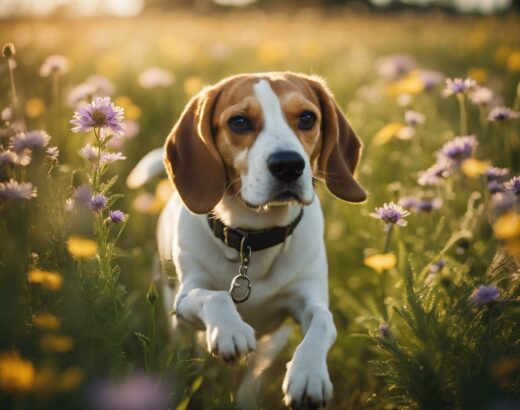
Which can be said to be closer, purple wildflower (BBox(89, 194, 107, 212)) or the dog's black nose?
purple wildflower (BBox(89, 194, 107, 212))

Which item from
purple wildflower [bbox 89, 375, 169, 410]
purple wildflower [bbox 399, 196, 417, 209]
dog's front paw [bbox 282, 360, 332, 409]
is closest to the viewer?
purple wildflower [bbox 89, 375, 169, 410]

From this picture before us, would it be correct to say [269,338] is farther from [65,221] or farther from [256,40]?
[256,40]

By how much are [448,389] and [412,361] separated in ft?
0.47

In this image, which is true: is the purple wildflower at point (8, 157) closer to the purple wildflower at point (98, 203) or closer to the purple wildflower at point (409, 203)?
the purple wildflower at point (98, 203)

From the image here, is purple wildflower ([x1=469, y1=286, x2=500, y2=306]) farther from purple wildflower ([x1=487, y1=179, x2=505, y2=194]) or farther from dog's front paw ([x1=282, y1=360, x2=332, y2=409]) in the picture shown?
purple wildflower ([x1=487, y1=179, x2=505, y2=194])

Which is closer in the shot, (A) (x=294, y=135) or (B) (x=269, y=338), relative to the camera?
(A) (x=294, y=135)

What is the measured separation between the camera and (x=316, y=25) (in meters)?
11.1

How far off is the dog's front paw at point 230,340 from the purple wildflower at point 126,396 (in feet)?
0.74

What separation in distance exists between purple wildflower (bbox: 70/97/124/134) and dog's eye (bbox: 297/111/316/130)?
34.1 inches

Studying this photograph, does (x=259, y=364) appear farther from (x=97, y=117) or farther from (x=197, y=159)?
(x=97, y=117)

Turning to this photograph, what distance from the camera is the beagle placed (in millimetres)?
2316

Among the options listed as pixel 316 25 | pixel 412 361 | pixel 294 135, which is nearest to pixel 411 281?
pixel 412 361

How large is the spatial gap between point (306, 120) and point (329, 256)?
4.34 feet

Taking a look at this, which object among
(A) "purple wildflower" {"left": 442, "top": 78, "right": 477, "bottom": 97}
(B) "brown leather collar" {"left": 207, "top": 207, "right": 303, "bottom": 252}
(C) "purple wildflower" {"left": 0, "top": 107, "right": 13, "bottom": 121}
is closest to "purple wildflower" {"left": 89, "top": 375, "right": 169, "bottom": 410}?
(B) "brown leather collar" {"left": 207, "top": 207, "right": 303, "bottom": 252}
